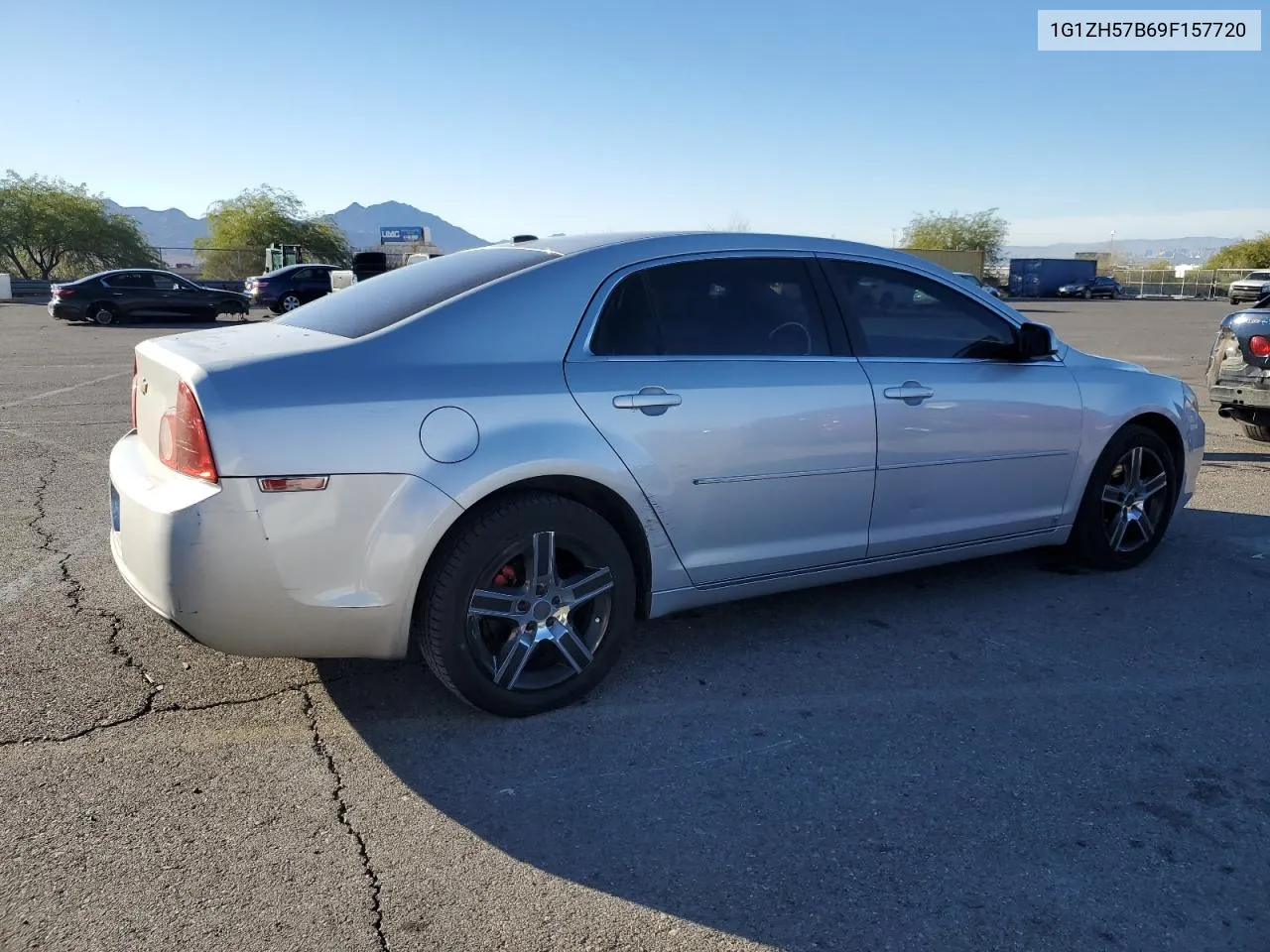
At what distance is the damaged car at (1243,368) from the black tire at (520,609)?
658 cm

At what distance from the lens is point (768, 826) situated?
9.30ft

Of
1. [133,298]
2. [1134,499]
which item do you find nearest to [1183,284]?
[133,298]

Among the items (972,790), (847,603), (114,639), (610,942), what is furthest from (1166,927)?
(114,639)

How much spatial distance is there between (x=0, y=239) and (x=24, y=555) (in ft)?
198

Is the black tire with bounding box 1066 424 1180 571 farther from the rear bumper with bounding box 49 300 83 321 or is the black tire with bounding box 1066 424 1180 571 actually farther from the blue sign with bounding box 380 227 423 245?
the blue sign with bounding box 380 227 423 245

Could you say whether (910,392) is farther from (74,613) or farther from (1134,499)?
(74,613)

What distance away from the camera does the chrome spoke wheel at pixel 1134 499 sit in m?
5.07

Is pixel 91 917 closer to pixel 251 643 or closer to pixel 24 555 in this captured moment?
pixel 251 643

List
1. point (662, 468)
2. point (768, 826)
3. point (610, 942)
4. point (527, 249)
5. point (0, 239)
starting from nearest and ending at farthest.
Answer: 1. point (610, 942)
2. point (768, 826)
3. point (662, 468)
4. point (527, 249)
5. point (0, 239)

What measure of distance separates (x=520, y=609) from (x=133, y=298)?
25049mm

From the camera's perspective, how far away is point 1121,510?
509 centimetres

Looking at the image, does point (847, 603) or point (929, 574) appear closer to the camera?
point (847, 603)

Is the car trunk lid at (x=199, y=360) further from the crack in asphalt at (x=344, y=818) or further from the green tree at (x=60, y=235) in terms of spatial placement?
the green tree at (x=60, y=235)

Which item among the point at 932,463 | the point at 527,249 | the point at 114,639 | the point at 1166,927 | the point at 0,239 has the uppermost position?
the point at 0,239
